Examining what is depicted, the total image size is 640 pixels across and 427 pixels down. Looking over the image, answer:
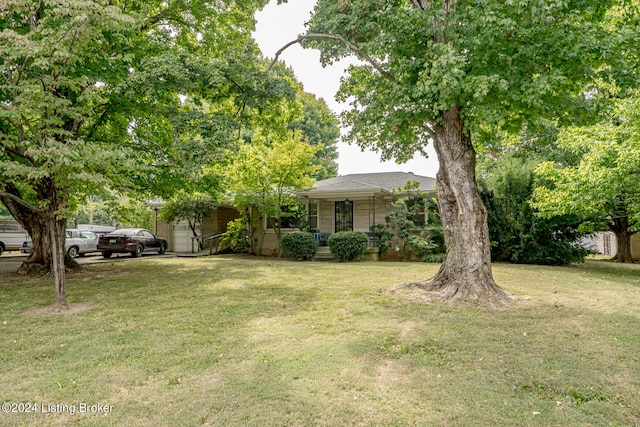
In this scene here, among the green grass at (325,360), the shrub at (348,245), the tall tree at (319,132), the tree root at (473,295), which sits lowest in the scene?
the green grass at (325,360)

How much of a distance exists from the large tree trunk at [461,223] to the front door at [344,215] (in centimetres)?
947

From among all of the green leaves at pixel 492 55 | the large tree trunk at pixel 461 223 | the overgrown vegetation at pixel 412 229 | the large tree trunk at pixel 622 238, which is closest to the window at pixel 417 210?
the overgrown vegetation at pixel 412 229

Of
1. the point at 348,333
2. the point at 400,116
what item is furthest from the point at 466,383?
the point at 400,116

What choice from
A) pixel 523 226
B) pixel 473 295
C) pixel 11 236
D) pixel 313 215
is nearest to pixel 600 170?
pixel 523 226

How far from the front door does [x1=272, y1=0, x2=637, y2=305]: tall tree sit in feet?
28.9

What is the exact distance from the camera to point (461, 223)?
23.3 feet

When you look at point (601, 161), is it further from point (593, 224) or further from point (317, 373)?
point (317, 373)

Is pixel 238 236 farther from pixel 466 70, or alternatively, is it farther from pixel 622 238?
pixel 622 238

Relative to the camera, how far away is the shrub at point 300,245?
48.4 feet

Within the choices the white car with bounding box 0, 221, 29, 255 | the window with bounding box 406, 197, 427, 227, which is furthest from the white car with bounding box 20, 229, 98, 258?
the window with bounding box 406, 197, 427, 227

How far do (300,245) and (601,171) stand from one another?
10.0 m

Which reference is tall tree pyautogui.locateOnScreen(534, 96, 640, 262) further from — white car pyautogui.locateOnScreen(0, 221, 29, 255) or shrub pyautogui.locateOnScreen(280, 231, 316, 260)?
white car pyautogui.locateOnScreen(0, 221, 29, 255)

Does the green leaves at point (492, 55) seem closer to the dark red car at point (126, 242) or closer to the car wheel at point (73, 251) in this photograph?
the dark red car at point (126, 242)

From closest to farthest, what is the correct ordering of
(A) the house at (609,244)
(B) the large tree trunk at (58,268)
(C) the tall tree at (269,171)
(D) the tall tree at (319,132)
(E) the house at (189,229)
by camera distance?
1. (B) the large tree trunk at (58,268)
2. (C) the tall tree at (269,171)
3. (A) the house at (609,244)
4. (E) the house at (189,229)
5. (D) the tall tree at (319,132)
